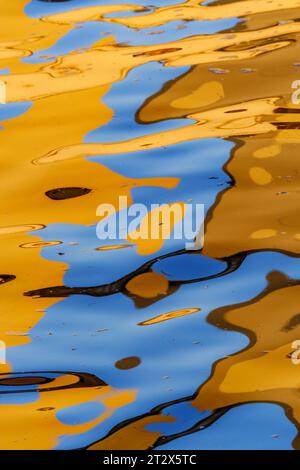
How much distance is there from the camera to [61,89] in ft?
9.27

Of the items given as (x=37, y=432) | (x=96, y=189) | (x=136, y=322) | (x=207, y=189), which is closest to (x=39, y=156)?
(x=96, y=189)

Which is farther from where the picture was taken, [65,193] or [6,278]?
[65,193]

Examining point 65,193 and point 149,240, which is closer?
point 149,240

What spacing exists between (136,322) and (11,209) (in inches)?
21.8

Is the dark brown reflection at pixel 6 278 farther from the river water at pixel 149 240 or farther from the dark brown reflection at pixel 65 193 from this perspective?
the dark brown reflection at pixel 65 193

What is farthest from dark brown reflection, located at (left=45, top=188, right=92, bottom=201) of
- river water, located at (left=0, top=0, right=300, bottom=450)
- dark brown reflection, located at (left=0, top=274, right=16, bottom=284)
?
dark brown reflection, located at (left=0, top=274, right=16, bottom=284)

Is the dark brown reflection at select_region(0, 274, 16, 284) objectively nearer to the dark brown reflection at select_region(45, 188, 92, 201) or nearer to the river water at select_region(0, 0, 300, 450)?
the river water at select_region(0, 0, 300, 450)

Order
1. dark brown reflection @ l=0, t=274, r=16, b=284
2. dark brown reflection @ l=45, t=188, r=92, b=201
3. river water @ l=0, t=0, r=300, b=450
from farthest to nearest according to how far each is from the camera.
Answer: dark brown reflection @ l=45, t=188, r=92, b=201 → dark brown reflection @ l=0, t=274, r=16, b=284 → river water @ l=0, t=0, r=300, b=450

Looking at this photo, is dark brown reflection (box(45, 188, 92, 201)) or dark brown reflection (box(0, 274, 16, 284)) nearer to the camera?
dark brown reflection (box(0, 274, 16, 284))

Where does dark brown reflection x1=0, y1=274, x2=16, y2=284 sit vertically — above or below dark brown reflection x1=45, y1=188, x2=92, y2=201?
below

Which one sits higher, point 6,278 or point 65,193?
point 65,193

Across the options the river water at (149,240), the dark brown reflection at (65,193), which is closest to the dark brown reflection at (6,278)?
the river water at (149,240)

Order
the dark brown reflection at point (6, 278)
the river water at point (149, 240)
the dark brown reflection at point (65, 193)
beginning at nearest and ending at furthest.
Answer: the river water at point (149, 240) → the dark brown reflection at point (6, 278) → the dark brown reflection at point (65, 193)
